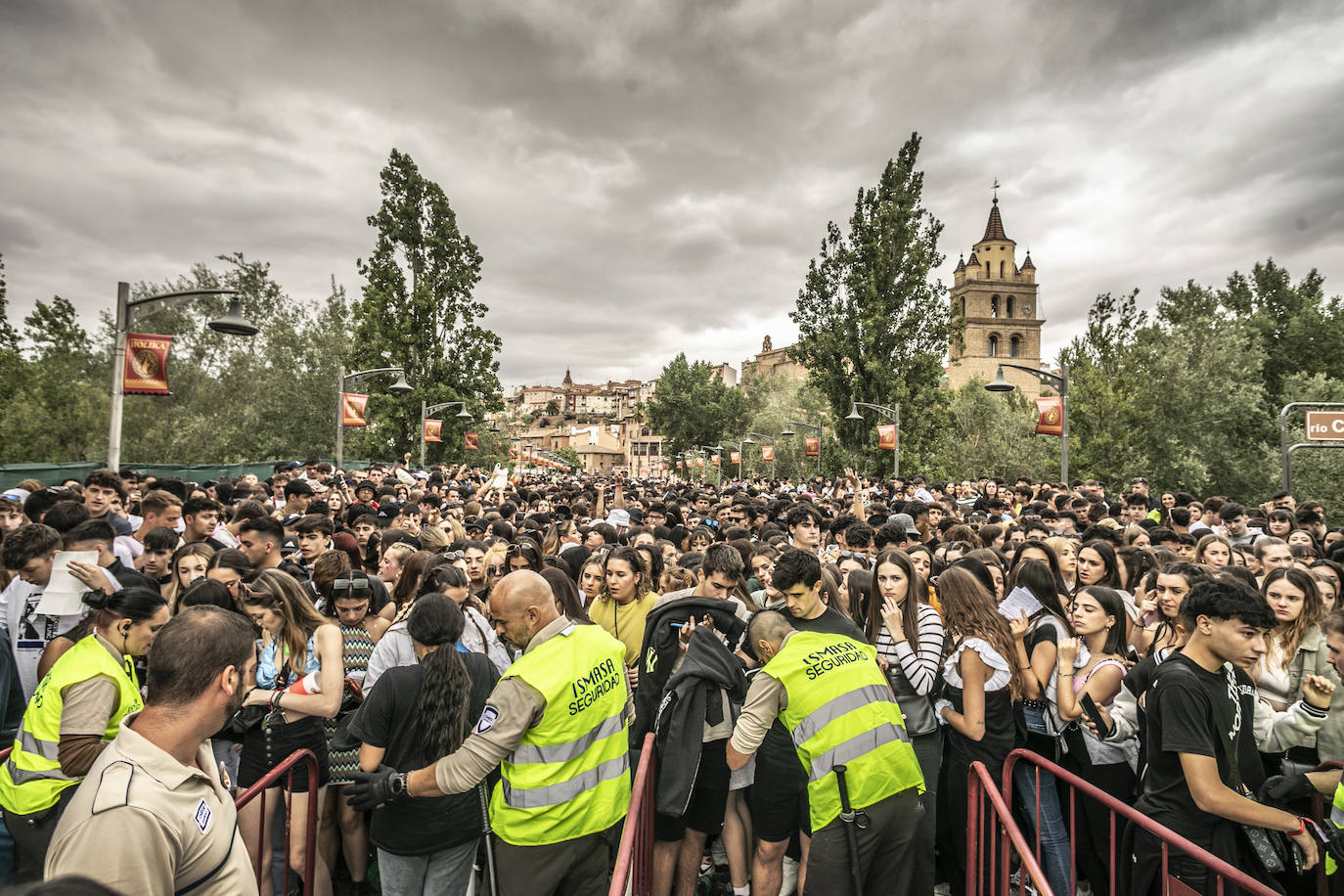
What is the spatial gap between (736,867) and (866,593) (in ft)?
6.37

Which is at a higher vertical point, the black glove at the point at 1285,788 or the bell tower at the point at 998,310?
the bell tower at the point at 998,310

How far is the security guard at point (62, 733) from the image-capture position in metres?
2.93

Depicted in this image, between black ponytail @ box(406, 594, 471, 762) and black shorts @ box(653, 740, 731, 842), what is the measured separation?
4.53 ft

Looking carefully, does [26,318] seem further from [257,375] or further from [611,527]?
[611,527]

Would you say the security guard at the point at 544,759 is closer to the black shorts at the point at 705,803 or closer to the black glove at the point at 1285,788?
the black shorts at the point at 705,803

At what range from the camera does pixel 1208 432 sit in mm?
26219


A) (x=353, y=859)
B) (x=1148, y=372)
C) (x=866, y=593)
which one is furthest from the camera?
(x=1148, y=372)

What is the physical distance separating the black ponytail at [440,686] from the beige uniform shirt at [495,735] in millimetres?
385

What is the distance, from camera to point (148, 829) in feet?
5.79

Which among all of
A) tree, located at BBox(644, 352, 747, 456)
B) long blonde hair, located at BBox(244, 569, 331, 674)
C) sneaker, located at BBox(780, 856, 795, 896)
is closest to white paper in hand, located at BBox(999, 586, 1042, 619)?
sneaker, located at BBox(780, 856, 795, 896)

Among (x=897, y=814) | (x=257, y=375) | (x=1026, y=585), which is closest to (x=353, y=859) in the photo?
(x=897, y=814)

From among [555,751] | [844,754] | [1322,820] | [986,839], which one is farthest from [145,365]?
[1322,820]

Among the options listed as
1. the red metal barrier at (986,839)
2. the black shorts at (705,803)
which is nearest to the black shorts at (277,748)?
the black shorts at (705,803)

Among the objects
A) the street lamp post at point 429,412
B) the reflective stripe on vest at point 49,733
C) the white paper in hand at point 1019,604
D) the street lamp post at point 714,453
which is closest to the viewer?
the reflective stripe on vest at point 49,733
